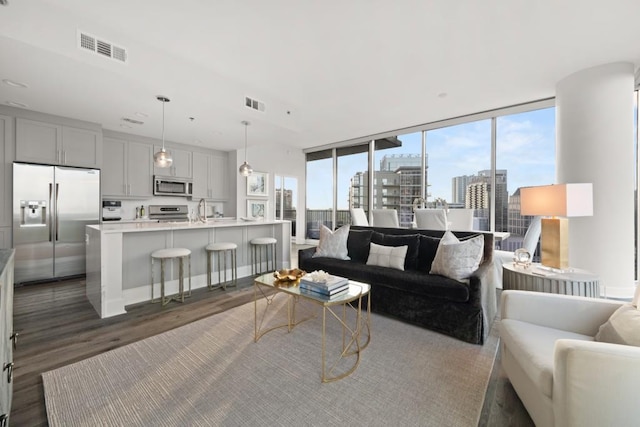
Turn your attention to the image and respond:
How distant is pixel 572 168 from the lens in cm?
361

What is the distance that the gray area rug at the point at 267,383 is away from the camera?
4.86ft

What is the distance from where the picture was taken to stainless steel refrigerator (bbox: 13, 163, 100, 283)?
154 inches

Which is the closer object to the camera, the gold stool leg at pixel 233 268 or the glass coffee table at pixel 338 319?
the glass coffee table at pixel 338 319

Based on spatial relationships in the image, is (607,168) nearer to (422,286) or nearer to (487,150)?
(487,150)

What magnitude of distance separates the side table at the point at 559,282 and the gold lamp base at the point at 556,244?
0.54ft

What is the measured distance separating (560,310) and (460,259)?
3.10 ft

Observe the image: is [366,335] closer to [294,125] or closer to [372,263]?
[372,263]

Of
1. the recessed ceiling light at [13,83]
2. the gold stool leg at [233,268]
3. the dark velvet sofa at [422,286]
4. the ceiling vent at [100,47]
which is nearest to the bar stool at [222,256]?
the gold stool leg at [233,268]

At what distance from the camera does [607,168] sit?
3385mm

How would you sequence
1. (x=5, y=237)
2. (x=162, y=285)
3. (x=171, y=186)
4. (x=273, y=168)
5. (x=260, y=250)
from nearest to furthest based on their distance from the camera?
(x=162, y=285)
(x=5, y=237)
(x=260, y=250)
(x=171, y=186)
(x=273, y=168)

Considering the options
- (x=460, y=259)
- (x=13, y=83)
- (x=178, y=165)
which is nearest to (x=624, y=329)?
(x=460, y=259)

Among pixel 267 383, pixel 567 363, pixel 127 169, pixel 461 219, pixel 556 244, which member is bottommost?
pixel 267 383

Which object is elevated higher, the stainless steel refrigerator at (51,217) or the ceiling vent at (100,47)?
the ceiling vent at (100,47)

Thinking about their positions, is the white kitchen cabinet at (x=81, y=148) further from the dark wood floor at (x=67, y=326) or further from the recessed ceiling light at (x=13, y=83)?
the dark wood floor at (x=67, y=326)
